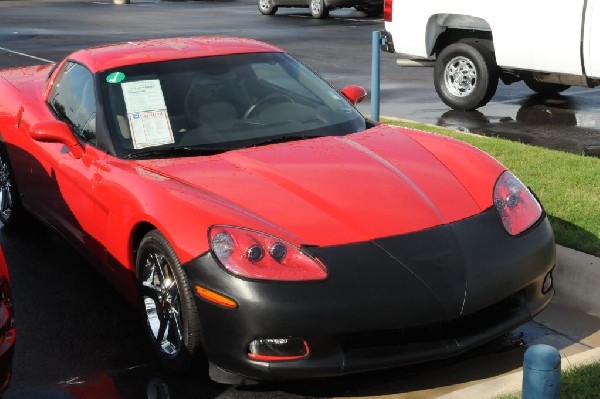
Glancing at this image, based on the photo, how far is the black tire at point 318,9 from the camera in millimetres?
28344

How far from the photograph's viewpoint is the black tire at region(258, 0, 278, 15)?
1182 inches

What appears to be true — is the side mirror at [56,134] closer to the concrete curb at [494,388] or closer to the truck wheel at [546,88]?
the concrete curb at [494,388]

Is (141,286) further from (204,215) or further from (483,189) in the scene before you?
(483,189)

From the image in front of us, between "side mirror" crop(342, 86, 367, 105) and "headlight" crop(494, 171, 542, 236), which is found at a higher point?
"side mirror" crop(342, 86, 367, 105)

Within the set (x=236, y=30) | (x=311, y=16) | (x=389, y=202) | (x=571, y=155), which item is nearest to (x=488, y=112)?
(x=571, y=155)

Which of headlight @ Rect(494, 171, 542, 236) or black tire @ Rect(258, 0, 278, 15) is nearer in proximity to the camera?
headlight @ Rect(494, 171, 542, 236)

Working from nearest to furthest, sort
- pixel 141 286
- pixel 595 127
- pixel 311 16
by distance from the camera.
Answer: pixel 141 286 → pixel 595 127 → pixel 311 16

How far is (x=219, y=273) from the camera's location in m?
4.29

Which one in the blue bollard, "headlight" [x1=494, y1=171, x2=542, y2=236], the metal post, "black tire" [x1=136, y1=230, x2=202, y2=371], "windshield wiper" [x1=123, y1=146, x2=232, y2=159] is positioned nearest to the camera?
the blue bollard

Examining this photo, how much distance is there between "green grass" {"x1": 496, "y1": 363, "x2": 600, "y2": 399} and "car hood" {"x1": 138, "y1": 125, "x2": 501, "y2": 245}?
84cm

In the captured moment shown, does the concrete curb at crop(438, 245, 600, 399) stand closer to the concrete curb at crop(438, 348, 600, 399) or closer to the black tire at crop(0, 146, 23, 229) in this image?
the concrete curb at crop(438, 348, 600, 399)

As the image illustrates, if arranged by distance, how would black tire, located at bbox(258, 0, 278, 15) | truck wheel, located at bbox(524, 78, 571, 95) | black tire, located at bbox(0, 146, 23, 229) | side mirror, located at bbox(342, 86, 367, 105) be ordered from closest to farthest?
side mirror, located at bbox(342, 86, 367, 105)
black tire, located at bbox(0, 146, 23, 229)
truck wheel, located at bbox(524, 78, 571, 95)
black tire, located at bbox(258, 0, 278, 15)

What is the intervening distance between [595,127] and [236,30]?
15049 millimetres

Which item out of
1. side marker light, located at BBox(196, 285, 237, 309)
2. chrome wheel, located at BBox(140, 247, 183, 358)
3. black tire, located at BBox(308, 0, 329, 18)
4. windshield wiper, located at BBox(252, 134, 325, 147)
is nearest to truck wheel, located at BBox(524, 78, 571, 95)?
windshield wiper, located at BBox(252, 134, 325, 147)
